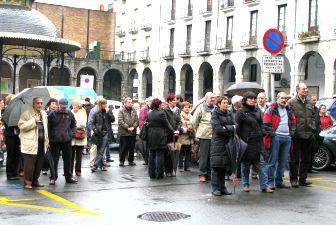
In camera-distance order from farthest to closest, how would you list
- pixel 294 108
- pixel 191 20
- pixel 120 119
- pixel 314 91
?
1. pixel 191 20
2. pixel 314 91
3. pixel 120 119
4. pixel 294 108

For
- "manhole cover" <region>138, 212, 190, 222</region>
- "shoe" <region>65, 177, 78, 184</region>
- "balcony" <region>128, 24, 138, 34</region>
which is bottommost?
"shoe" <region>65, 177, 78, 184</region>

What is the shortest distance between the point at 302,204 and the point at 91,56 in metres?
50.0

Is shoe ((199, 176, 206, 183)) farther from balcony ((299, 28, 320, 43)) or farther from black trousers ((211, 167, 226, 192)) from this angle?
balcony ((299, 28, 320, 43))

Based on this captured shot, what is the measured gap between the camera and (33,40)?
1658 centimetres

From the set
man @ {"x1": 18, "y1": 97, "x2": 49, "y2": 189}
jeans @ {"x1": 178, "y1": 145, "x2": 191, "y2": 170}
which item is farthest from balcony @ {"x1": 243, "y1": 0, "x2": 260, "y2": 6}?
man @ {"x1": 18, "y1": 97, "x2": 49, "y2": 189}

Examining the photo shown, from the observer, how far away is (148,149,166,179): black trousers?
12.1m

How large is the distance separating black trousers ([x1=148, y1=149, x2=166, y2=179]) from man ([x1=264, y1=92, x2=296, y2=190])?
2602 millimetres

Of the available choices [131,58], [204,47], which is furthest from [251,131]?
[131,58]

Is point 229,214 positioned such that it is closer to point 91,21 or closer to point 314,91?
point 314,91

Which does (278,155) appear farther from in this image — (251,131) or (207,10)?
(207,10)

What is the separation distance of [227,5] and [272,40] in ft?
93.1

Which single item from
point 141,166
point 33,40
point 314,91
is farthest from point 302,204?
point 314,91

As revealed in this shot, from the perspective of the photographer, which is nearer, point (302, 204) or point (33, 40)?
point (302, 204)

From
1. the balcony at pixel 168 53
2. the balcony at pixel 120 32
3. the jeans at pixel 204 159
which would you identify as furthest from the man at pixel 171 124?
the balcony at pixel 120 32
